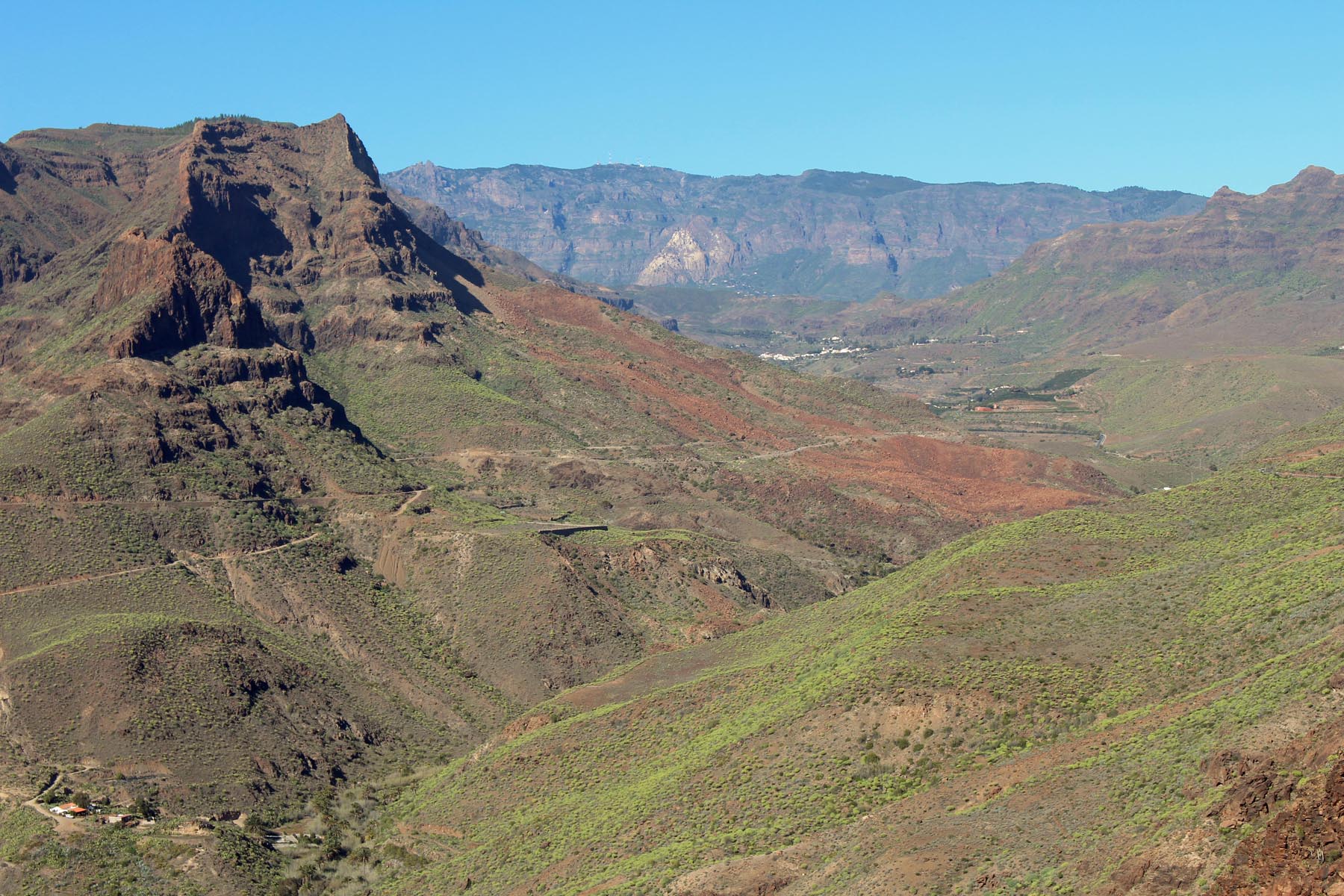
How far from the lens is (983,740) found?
2379 inches

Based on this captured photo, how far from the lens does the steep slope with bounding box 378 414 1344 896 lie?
4641 centimetres

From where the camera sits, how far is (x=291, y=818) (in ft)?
246

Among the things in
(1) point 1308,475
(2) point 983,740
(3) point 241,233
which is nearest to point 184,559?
(2) point 983,740

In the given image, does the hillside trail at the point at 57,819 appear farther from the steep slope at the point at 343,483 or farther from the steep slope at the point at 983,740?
the steep slope at the point at 983,740

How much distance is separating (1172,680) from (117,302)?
10032 centimetres

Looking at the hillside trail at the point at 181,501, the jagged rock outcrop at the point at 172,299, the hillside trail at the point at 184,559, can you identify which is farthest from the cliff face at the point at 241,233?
the hillside trail at the point at 184,559

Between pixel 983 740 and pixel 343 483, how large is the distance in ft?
222

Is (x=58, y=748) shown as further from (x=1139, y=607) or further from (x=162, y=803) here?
(x=1139, y=607)

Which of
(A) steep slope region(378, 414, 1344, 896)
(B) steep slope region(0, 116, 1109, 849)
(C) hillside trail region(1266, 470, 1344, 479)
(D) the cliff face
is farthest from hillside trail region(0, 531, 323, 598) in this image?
(C) hillside trail region(1266, 470, 1344, 479)

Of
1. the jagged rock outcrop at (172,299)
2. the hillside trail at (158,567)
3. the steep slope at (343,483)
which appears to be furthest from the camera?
the jagged rock outcrop at (172,299)

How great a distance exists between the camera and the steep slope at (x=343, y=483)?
8338 centimetres

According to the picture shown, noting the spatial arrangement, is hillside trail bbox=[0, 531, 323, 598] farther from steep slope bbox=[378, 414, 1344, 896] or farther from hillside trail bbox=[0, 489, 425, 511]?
steep slope bbox=[378, 414, 1344, 896]

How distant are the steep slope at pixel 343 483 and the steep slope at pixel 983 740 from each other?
40.3ft

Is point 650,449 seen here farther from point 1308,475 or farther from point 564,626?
point 1308,475
